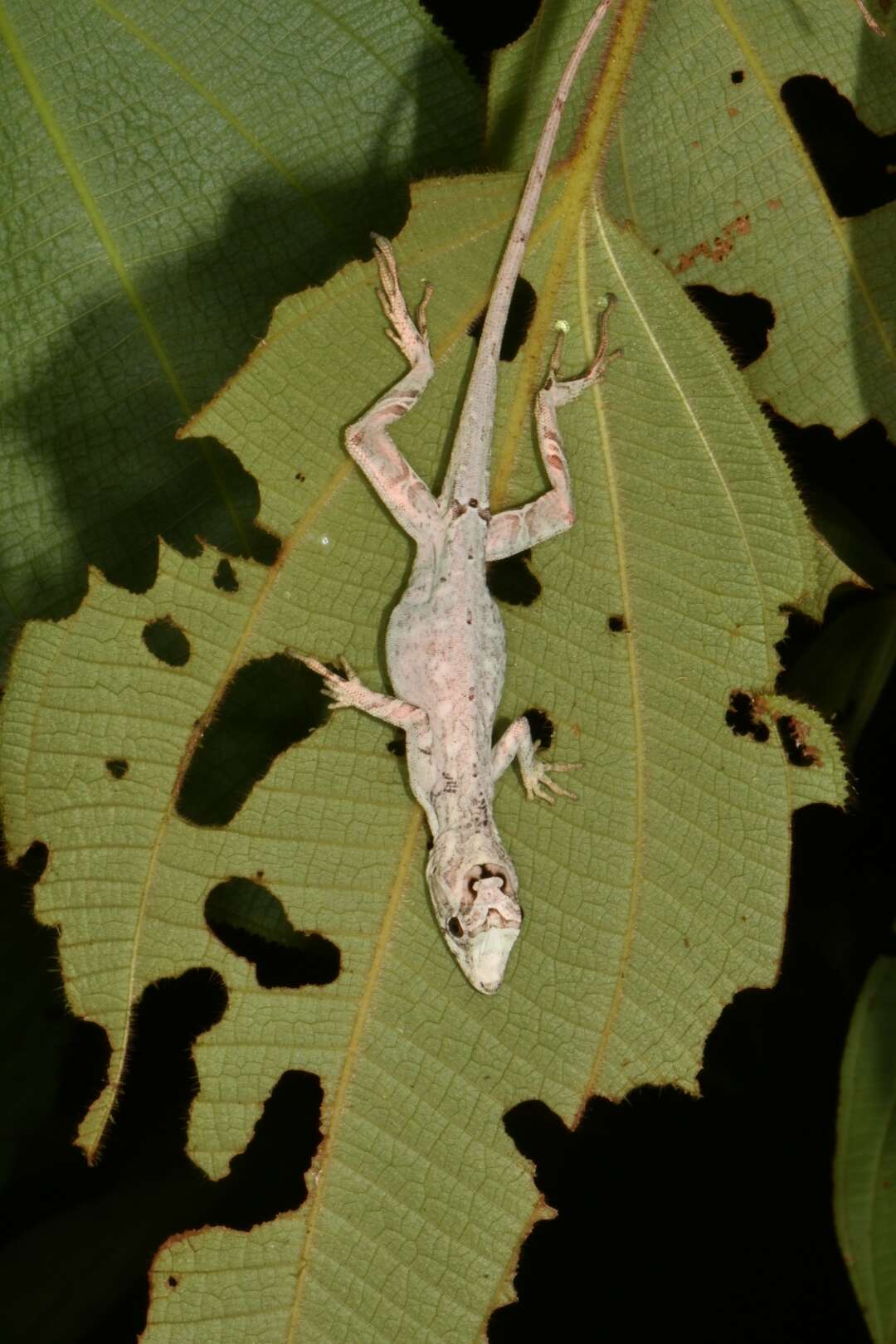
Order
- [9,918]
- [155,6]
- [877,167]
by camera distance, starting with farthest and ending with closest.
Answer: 1. [9,918]
2. [877,167]
3. [155,6]

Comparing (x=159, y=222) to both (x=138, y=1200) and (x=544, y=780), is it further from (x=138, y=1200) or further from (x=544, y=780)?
(x=138, y=1200)

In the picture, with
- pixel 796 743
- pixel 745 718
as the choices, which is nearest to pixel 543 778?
pixel 745 718

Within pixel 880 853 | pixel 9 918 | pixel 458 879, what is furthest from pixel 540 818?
pixel 9 918

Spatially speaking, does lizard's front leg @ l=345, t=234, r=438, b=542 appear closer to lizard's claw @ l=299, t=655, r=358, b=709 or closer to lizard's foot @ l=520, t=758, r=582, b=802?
lizard's claw @ l=299, t=655, r=358, b=709

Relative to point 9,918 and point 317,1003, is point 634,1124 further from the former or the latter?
point 9,918

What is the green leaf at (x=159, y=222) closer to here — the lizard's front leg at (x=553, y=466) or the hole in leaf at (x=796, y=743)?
the lizard's front leg at (x=553, y=466)

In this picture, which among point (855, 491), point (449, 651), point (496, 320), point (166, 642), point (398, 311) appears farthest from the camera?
point (855, 491)

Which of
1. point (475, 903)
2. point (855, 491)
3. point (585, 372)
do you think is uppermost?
point (585, 372)
